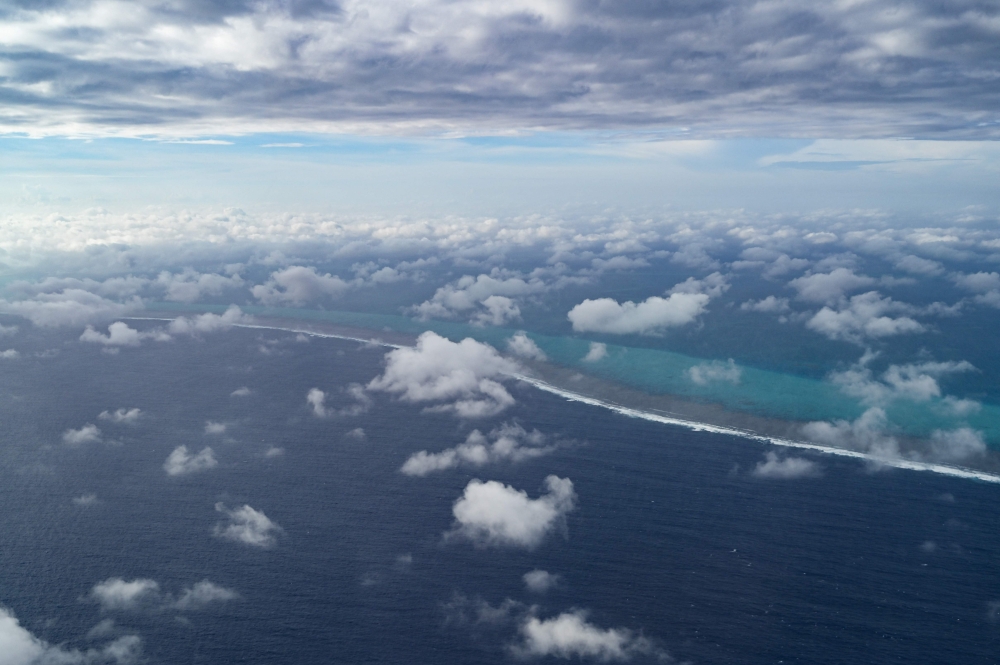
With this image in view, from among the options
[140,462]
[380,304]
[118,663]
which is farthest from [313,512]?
[380,304]

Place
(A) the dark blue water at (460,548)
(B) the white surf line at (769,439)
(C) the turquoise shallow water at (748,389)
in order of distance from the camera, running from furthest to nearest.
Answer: (C) the turquoise shallow water at (748,389) < (B) the white surf line at (769,439) < (A) the dark blue water at (460,548)

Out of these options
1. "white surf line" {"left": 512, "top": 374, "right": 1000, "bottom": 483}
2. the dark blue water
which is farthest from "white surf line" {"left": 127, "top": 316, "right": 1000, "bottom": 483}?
the dark blue water

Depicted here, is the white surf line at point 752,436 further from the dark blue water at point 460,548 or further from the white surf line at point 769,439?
the dark blue water at point 460,548

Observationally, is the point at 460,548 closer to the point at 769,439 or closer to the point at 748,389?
the point at 769,439

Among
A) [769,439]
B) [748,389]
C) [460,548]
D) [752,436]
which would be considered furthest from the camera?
[748,389]

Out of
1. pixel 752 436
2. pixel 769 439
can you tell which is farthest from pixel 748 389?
pixel 769 439

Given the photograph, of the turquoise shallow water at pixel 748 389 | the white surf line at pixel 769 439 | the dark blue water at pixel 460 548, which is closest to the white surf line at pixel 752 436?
the white surf line at pixel 769 439

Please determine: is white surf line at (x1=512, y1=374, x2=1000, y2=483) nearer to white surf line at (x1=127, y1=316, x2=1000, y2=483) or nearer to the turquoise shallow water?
white surf line at (x1=127, y1=316, x2=1000, y2=483)

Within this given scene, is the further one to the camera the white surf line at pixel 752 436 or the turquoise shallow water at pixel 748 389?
the turquoise shallow water at pixel 748 389
